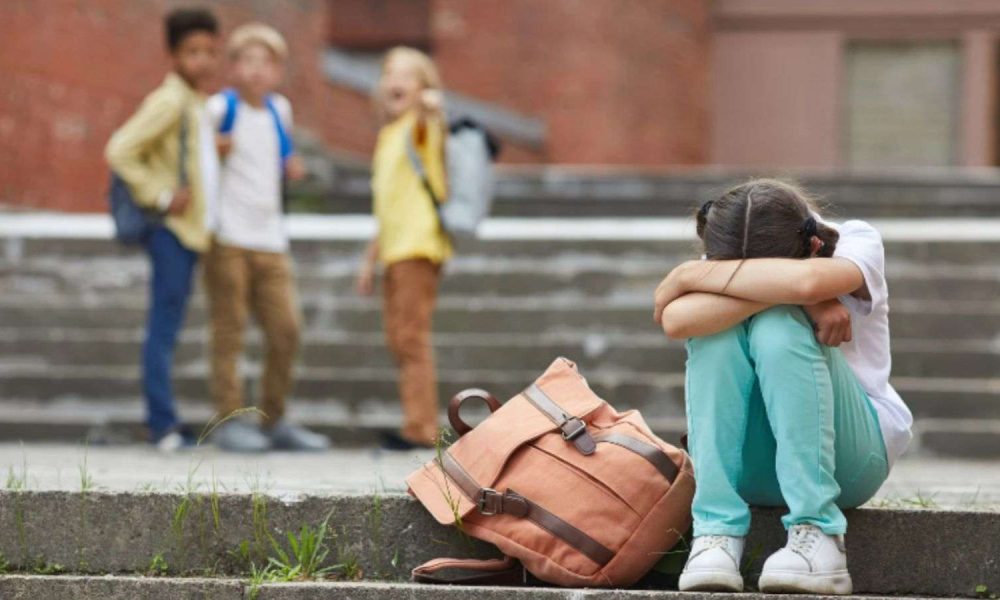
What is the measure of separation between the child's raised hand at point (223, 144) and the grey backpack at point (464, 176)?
30.7 inches

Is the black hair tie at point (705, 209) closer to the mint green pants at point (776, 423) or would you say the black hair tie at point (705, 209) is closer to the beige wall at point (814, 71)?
the mint green pants at point (776, 423)

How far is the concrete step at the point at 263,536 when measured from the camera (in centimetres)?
412

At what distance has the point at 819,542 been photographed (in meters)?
3.75

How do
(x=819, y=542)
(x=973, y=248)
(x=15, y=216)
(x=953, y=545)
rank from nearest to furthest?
(x=819, y=542) → (x=953, y=545) → (x=973, y=248) → (x=15, y=216)

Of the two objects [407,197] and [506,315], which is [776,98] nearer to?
[506,315]

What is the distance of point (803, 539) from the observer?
3758 mm

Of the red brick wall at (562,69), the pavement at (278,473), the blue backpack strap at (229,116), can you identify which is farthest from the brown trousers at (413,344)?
the red brick wall at (562,69)

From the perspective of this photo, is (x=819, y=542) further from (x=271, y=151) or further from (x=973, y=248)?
(x=973, y=248)

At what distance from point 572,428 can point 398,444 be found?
311 centimetres

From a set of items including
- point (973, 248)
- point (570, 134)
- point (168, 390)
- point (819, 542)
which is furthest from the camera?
point (570, 134)

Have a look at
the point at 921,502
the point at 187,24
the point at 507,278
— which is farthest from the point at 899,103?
the point at 921,502

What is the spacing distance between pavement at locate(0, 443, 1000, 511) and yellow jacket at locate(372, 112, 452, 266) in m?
0.83

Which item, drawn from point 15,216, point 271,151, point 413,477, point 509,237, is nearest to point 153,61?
point 15,216

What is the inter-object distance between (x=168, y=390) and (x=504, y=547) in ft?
11.3
